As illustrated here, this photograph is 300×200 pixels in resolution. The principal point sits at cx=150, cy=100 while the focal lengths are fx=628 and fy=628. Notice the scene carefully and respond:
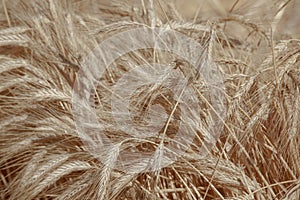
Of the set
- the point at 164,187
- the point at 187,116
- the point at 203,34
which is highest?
the point at 203,34

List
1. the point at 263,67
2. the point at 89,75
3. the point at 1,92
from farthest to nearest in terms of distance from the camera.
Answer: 1. the point at 1,92
2. the point at 89,75
3. the point at 263,67

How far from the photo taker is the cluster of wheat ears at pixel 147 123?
Answer: 134cm

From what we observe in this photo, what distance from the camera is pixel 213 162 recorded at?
135cm

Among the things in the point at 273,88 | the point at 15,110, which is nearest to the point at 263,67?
the point at 273,88

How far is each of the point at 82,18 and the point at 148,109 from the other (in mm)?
632

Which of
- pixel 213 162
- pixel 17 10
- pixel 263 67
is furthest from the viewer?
pixel 17 10

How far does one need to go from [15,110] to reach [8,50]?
0.28m

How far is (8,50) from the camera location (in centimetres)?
179

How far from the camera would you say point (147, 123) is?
142 centimetres

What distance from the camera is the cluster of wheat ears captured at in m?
1.34

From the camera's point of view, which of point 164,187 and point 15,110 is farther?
point 15,110

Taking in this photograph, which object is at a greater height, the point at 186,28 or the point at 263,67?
the point at 186,28

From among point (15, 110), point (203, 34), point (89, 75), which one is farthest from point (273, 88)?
point (15, 110)

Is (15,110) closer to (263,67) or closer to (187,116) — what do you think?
(187,116)
